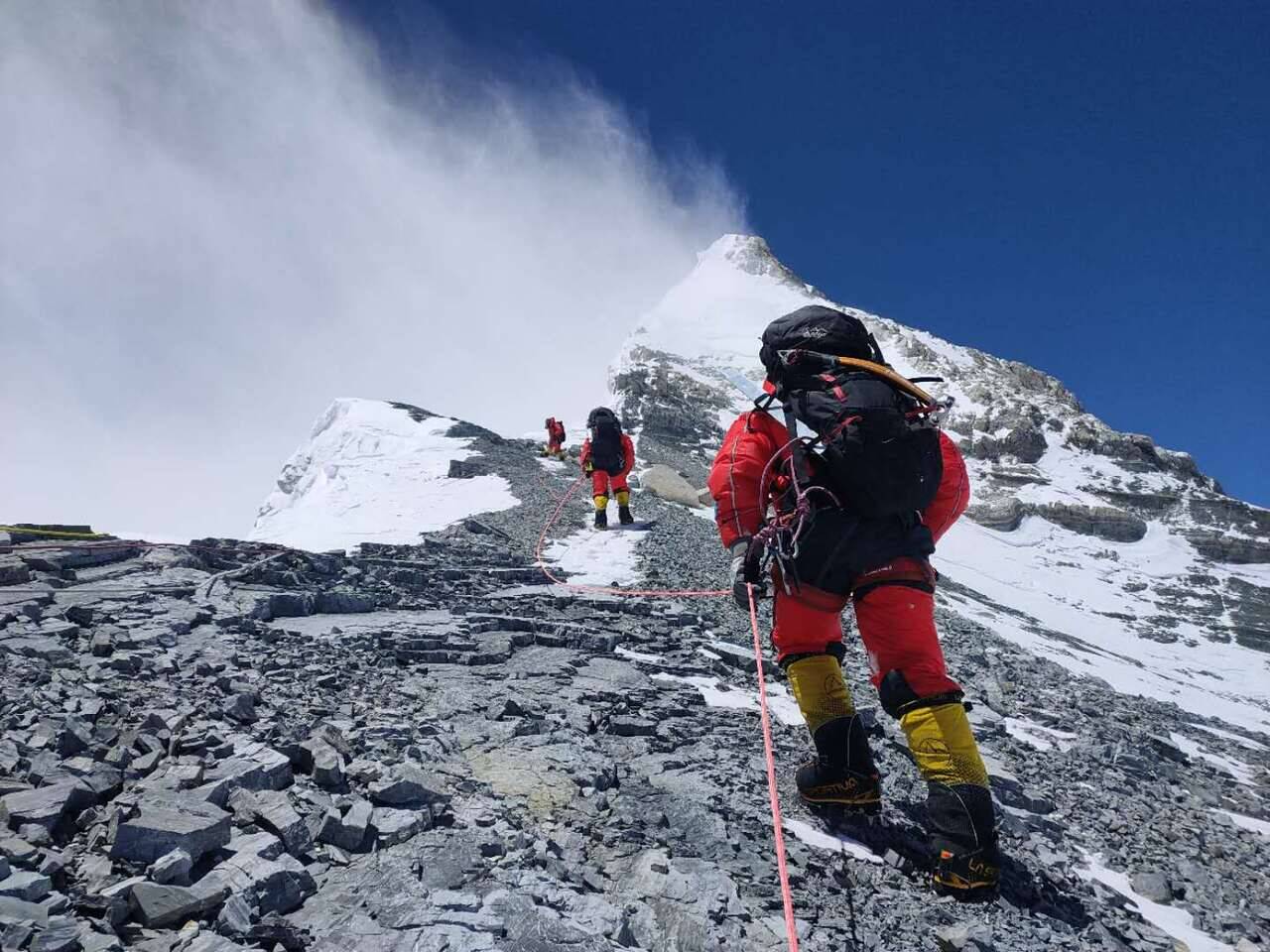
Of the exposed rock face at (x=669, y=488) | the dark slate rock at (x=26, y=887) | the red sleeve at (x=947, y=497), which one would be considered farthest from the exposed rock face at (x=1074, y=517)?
the dark slate rock at (x=26, y=887)

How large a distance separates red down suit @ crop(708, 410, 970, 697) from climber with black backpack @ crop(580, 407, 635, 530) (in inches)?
414

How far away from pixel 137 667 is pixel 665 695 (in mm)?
3895

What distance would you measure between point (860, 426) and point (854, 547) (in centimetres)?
70

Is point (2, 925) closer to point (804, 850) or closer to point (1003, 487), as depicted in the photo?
point (804, 850)

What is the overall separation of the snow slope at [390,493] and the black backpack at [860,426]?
10998 mm

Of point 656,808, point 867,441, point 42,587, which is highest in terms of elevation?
point 867,441

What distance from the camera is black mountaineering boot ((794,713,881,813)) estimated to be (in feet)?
13.4

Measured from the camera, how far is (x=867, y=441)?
378 cm

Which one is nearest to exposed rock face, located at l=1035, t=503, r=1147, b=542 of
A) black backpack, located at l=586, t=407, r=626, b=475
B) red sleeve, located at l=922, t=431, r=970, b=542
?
black backpack, located at l=586, t=407, r=626, b=475

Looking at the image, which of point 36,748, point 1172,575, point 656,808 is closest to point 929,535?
point 656,808

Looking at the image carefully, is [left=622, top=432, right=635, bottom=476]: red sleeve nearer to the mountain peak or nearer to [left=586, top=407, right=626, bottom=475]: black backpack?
[left=586, top=407, right=626, bottom=475]: black backpack

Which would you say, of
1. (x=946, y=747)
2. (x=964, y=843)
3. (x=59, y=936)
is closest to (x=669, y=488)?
(x=946, y=747)

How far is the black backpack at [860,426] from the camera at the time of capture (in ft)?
12.4

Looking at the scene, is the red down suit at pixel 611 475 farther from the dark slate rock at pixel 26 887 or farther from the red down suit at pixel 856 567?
the dark slate rock at pixel 26 887
